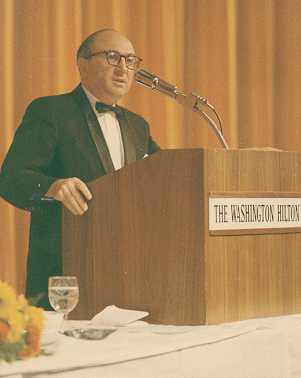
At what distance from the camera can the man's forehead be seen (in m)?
1.89

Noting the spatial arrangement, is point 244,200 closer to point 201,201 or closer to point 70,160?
point 201,201

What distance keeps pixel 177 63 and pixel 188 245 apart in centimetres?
213

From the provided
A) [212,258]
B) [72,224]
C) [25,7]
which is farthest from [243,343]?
[25,7]

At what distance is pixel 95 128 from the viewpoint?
1873mm

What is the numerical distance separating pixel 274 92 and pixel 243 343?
256cm

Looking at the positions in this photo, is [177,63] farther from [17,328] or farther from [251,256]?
[17,328]

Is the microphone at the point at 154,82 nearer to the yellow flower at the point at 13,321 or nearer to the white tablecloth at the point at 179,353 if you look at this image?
the white tablecloth at the point at 179,353

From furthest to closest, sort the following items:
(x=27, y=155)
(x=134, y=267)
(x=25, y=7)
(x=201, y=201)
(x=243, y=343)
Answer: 1. (x=25, y=7)
2. (x=27, y=155)
3. (x=134, y=267)
4. (x=201, y=201)
5. (x=243, y=343)

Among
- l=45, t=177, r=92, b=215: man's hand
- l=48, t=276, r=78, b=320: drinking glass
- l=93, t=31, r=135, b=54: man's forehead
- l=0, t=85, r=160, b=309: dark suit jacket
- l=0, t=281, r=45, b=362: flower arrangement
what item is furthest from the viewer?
l=93, t=31, r=135, b=54: man's forehead

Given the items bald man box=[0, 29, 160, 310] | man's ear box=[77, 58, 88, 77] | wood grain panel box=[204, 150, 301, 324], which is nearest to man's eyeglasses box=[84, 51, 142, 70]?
bald man box=[0, 29, 160, 310]

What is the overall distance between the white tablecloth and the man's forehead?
1.07 metres

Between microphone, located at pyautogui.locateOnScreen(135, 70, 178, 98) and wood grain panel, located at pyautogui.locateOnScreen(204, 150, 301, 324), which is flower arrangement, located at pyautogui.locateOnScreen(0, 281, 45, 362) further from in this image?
microphone, located at pyautogui.locateOnScreen(135, 70, 178, 98)

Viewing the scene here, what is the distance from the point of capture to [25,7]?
2.61m

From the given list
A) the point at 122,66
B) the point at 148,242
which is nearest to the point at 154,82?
the point at 122,66
